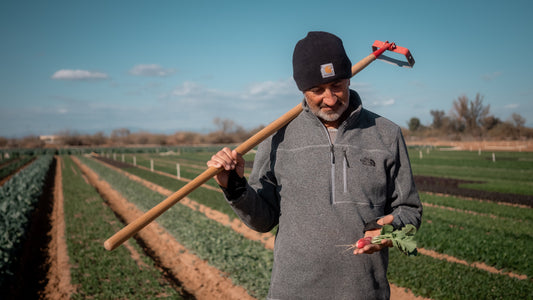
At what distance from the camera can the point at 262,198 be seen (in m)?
1.96

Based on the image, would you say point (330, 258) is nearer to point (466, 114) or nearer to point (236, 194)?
point (236, 194)

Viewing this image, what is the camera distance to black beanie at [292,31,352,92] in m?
1.72

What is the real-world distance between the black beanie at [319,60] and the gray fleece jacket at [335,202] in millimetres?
215

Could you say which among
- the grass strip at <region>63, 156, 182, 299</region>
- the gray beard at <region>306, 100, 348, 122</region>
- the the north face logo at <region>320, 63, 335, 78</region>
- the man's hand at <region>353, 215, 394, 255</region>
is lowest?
the grass strip at <region>63, 156, 182, 299</region>

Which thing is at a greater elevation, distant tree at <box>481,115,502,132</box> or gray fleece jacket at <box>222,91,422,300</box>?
distant tree at <box>481,115,502,132</box>

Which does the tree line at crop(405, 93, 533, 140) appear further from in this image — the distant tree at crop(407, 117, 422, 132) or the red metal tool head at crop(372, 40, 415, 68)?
the red metal tool head at crop(372, 40, 415, 68)

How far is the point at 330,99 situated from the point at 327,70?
0.15 meters

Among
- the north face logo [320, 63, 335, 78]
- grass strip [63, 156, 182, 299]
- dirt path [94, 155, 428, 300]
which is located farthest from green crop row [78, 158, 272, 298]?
the north face logo [320, 63, 335, 78]

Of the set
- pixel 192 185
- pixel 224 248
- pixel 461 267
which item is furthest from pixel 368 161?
pixel 224 248

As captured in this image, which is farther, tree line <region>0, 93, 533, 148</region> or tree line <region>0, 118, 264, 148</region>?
tree line <region>0, 118, 264, 148</region>

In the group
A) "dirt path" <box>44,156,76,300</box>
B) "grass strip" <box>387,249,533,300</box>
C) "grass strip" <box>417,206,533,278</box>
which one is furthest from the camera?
"grass strip" <box>417,206,533,278</box>

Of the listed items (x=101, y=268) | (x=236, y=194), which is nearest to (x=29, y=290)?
(x=101, y=268)

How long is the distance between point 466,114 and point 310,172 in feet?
290

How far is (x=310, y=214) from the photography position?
1.73 m
